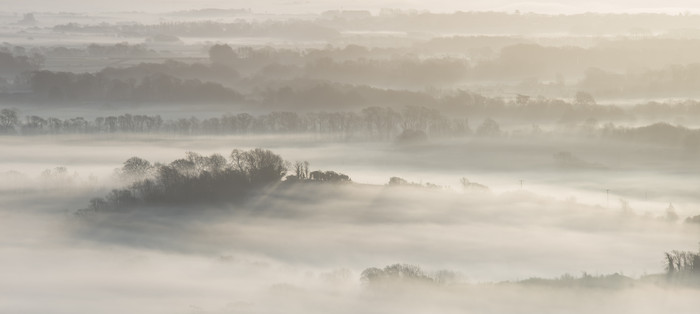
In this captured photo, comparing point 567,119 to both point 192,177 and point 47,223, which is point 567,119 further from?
point 47,223

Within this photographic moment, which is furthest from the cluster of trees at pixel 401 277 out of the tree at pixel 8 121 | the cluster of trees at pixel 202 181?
the tree at pixel 8 121

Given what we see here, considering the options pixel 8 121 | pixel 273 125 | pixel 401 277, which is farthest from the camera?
pixel 273 125

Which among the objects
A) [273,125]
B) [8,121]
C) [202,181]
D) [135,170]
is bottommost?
[202,181]

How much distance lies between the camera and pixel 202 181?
9869cm

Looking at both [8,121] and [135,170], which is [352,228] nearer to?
[135,170]

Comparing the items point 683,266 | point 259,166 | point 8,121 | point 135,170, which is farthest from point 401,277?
point 8,121

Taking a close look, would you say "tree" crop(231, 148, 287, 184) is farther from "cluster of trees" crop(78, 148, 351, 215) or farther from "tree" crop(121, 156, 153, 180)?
"tree" crop(121, 156, 153, 180)

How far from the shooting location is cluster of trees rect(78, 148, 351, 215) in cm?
9662

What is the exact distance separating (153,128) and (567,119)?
7737 cm

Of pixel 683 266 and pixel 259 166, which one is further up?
pixel 259 166

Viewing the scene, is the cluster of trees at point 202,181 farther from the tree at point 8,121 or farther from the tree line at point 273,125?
the tree at point 8,121

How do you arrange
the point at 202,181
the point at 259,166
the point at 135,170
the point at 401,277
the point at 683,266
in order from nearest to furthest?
the point at 683,266
the point at 401,277
the point at 202,181
the point at 259,166
the point at 135,170

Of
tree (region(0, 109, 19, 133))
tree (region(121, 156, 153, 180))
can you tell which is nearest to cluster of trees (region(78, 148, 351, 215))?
tree (region(121, 156, 153, 180))

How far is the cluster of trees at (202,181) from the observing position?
317 ft
